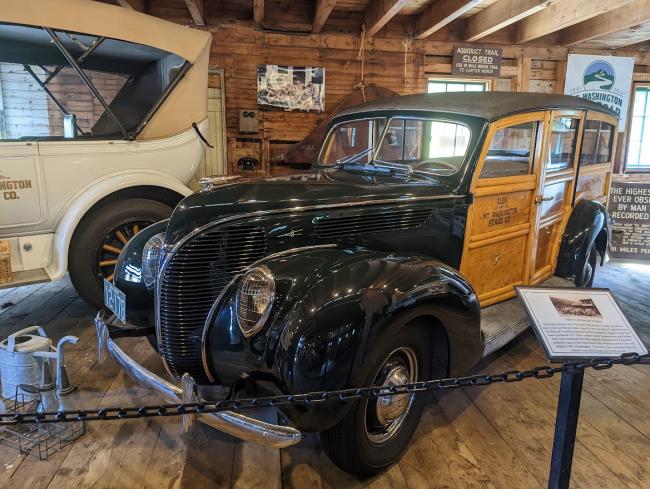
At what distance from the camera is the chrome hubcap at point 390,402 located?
192 cm

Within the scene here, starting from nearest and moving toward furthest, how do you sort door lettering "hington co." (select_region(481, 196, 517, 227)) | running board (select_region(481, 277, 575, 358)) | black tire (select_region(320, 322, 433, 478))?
black tire (select_region(320, 322, 433, 478)), running board (select_region(481, 277, 575, 358)), door lettering "hington co." (select_region(481, 196, 517, 227))

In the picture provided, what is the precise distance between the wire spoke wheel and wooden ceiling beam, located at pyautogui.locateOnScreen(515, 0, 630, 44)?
15.4ft

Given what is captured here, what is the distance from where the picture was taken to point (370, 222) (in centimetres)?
231

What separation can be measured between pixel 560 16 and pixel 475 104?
3527 millimetres

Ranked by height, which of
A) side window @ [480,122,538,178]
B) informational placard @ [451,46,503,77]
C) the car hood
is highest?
informational placard @ [451,46,503,77]

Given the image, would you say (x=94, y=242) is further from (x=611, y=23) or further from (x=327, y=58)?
(x=611, y=23)

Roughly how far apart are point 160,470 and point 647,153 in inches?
308

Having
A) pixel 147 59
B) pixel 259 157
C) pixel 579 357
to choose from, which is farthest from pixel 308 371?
pixel 259 157

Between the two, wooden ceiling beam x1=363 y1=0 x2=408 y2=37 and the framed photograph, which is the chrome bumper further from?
the framed photograph

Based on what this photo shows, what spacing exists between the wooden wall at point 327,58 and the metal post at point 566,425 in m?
5.07

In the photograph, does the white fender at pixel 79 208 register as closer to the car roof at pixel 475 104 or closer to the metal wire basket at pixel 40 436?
the metal wire basket at pixel 40 436

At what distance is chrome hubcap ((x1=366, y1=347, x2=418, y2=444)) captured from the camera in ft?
6.31

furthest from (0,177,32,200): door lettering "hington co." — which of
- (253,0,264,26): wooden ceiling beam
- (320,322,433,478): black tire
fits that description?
(253,0,264,26): wooden ceiling beam

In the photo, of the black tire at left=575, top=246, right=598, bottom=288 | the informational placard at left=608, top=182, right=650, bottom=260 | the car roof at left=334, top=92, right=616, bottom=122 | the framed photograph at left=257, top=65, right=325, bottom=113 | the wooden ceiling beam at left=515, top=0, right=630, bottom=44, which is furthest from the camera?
the framed photograph at left=257, top=65, right=325, bottom=113
